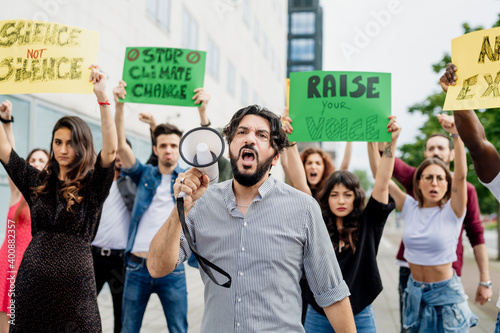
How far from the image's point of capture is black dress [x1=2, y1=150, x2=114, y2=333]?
2.64m

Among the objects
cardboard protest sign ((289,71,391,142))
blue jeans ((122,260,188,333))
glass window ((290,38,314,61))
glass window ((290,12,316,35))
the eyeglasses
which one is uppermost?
glass window ((290,12,316,35))

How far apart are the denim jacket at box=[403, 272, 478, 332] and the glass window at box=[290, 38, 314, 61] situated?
67.8 metres

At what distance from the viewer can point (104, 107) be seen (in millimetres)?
2895

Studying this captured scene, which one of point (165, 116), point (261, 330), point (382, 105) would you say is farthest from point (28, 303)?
point (165, 116)

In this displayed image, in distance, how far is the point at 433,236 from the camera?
3615 millimetres

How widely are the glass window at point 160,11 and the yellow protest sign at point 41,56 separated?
24.8 ft

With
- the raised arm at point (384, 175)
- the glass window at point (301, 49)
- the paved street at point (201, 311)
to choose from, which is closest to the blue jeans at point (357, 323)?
the raised arm at point (384, 175)

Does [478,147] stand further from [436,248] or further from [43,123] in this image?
[43,123]

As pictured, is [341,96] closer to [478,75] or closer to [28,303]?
[478,75]

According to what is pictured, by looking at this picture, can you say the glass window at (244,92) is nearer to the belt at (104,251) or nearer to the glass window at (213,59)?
the glass window at (213,59)

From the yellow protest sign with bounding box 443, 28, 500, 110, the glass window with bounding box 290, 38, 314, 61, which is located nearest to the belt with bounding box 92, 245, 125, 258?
the yellow protest sign with bounding box 443, 28, 500, 110

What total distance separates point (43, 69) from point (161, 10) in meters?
8.72

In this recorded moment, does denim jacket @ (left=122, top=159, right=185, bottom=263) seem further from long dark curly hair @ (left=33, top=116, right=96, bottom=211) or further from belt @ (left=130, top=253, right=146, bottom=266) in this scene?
long dark curly hair @ (left=33, top=116, right=96, bottom=211)

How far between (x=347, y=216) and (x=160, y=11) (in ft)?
31.3
